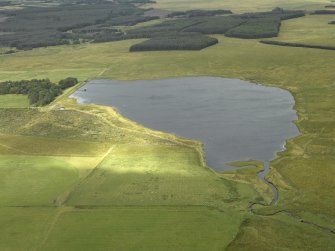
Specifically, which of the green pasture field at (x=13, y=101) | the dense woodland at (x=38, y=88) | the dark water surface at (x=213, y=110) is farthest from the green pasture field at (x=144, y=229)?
the green pasture field at (x=13, y=101)

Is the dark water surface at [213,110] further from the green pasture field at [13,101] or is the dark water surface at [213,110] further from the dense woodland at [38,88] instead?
the green pasture field at [13,101]

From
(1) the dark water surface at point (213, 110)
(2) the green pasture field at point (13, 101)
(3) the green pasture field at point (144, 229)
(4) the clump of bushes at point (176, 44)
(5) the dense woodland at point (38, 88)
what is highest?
(4) the clump of bushes at point (176, 44)

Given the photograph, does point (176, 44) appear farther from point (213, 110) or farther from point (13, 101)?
point (213, 110)

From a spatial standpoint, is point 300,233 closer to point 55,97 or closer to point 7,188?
point 7,188

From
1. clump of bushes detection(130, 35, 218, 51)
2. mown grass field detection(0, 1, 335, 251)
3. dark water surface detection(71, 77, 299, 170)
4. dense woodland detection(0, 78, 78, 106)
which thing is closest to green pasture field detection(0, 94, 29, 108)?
dense woodland detection(0, 78, 78, 106)

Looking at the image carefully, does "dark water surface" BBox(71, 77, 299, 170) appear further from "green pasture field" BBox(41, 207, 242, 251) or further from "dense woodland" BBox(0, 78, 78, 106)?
"green pasture field" BBox(41, 207, 242, 251)

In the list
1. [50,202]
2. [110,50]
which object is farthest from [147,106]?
[110,50]
